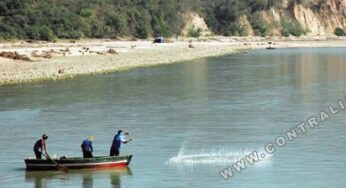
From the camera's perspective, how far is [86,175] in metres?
25.0

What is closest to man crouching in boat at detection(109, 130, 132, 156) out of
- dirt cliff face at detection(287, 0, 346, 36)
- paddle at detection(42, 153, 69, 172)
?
paddle at detection(42, 153, 69, 172)

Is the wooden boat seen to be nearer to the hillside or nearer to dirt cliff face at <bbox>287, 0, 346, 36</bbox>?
the hillside

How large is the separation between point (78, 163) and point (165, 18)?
11621cm

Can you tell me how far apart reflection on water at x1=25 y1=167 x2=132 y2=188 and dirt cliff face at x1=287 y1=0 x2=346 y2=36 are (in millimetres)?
141768

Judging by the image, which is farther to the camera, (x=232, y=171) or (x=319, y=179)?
(x=232, y=171)

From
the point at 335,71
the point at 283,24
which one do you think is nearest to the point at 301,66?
the point at 335,71

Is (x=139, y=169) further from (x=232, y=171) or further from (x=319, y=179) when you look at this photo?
(x=319, y=179)

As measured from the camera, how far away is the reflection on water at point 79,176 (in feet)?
79.8

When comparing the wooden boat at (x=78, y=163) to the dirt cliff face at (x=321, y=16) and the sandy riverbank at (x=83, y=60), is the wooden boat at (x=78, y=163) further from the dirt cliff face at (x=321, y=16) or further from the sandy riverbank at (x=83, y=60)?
the dirt cliff face at (x=321, y=16)

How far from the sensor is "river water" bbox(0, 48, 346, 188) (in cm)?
2484

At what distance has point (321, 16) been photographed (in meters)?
169

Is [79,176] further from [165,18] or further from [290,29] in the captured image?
[290,29]

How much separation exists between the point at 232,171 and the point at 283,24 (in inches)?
5377

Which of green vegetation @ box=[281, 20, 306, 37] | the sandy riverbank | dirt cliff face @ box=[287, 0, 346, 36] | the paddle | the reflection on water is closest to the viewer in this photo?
the reflection on water
